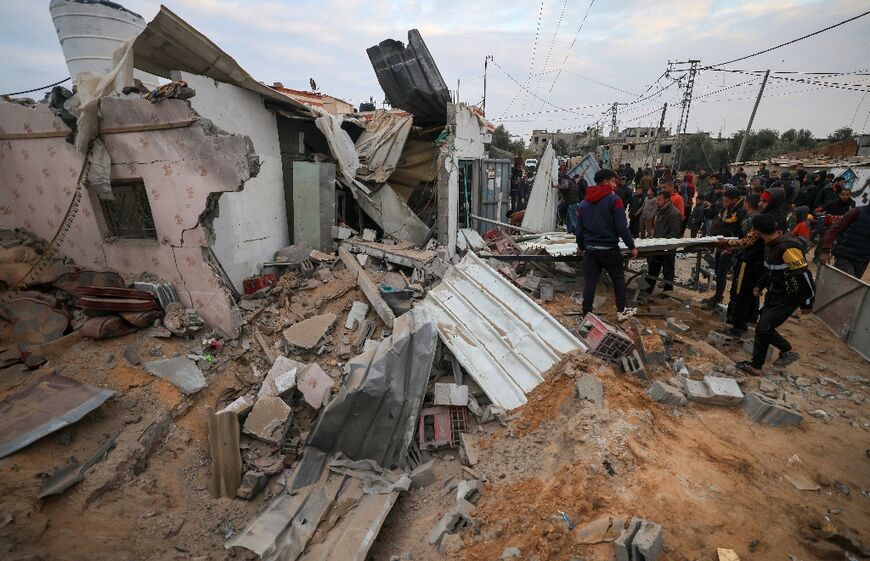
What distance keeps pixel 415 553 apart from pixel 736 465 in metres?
2.42

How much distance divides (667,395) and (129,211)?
7.62 m

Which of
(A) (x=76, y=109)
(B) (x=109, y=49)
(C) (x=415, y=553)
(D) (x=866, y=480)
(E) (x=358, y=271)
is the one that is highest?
(B) (x=109, y=49)

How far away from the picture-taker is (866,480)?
271 centimetres

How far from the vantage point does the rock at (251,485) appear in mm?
3844

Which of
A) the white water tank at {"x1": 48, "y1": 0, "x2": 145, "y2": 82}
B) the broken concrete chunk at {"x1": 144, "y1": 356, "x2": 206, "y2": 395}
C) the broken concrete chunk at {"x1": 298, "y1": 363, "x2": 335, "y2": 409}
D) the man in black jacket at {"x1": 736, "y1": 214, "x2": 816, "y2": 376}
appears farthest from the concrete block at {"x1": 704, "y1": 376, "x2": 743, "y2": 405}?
the white water tank at {"x1": 48, "y1": 0, "x2": 145, "y2": 82}

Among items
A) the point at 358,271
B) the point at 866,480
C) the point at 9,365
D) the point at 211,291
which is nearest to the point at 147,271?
the point at 211,291

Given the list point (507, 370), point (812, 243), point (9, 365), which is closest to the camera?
point (507, 370)

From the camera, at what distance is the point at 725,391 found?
353 centimetres

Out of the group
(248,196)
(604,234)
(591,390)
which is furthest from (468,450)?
(248,196)

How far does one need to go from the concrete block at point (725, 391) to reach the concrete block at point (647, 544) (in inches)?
83.2

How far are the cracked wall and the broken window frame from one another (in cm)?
8

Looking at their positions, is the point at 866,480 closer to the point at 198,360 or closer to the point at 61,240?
the point at 198,360

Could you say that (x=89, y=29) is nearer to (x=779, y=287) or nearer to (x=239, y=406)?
(x=239, y=406)

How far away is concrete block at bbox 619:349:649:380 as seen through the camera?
3807mm
